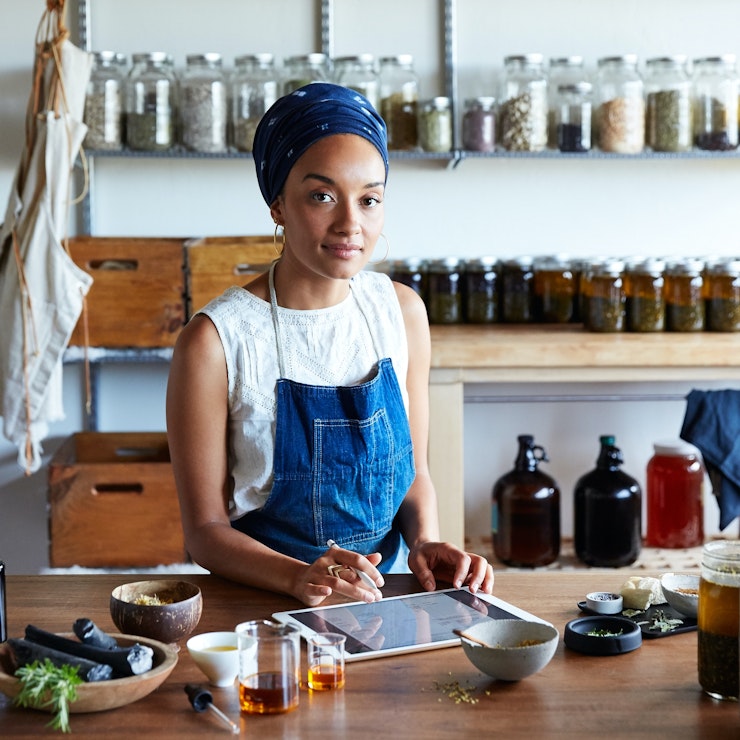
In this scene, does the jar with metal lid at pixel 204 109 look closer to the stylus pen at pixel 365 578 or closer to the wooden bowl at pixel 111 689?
the stylus pen at pixel 365 578

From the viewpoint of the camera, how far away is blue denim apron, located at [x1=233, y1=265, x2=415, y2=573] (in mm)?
1837

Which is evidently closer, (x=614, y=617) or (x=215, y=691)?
(x=215, y=691)

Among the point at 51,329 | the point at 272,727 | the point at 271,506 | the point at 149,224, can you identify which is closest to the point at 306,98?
the point at 271,506

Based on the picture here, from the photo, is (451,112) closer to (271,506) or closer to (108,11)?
(108,11)

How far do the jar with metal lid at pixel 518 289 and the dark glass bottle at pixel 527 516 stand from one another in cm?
37

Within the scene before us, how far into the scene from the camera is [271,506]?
1.85 metres

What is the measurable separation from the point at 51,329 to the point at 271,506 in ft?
4.44

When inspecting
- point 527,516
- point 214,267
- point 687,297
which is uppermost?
point 214,267

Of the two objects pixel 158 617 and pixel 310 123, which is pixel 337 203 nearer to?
pixel 310 123

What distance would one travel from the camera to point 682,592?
149cm

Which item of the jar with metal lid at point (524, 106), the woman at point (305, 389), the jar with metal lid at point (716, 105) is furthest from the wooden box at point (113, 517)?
the jar with metal lid at point (716, 105)

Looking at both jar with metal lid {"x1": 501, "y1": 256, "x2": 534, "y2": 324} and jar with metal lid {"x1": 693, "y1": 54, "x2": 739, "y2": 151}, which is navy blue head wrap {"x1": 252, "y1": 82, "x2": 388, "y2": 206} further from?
jar with metal lid {"x1": 693, "y1": 54, "x2": 739, "y2": 151}

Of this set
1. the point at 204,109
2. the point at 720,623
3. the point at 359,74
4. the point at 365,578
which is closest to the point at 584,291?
the point at 359,74

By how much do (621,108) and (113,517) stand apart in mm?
1795
